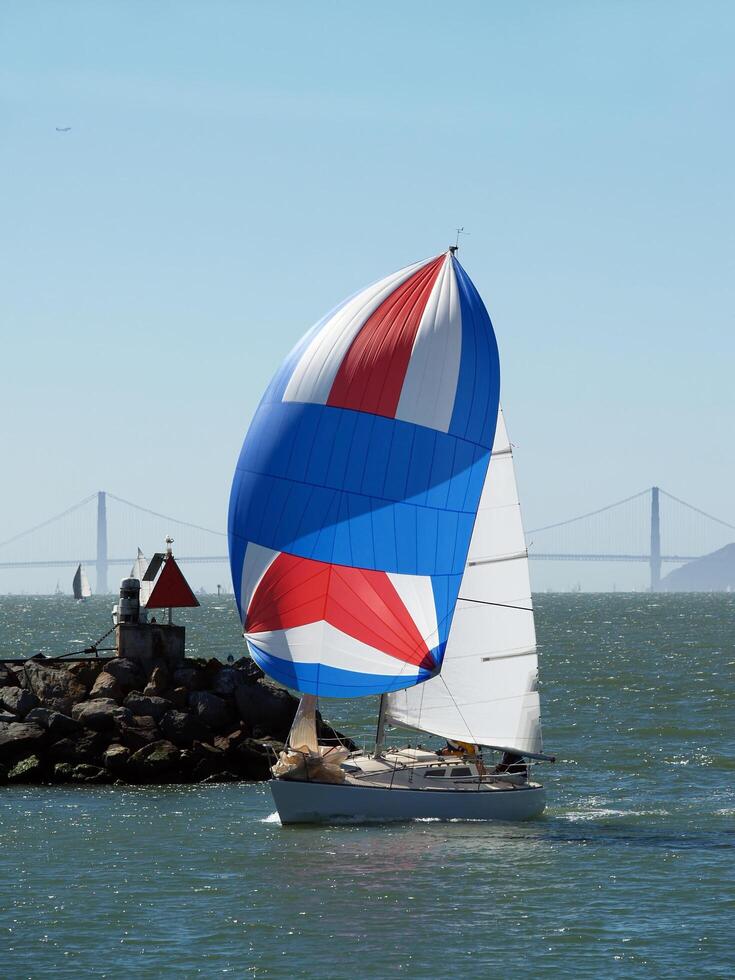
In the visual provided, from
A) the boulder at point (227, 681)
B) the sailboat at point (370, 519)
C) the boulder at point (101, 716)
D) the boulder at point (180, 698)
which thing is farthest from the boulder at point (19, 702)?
the sailboat at point (370, 519)

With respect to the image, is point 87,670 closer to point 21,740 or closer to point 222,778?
point 21,740

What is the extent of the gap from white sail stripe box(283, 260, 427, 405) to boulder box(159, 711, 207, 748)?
981 centimetres

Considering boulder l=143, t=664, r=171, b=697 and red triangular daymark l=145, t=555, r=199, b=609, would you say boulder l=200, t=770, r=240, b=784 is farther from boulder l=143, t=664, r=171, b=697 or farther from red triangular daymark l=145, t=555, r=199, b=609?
red triangular daymark l=145, t=555, r=199, b=609

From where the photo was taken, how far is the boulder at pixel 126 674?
38469mm

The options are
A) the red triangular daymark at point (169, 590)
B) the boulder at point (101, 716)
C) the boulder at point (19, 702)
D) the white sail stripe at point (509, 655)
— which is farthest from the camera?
the red triangular daymark at point (169, 590)

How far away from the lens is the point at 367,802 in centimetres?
2988

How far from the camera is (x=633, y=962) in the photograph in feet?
69.9

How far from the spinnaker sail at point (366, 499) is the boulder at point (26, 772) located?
319 inches

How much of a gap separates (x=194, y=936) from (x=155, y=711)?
15.1m

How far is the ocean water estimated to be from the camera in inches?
842

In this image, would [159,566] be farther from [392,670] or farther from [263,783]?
[392,670]

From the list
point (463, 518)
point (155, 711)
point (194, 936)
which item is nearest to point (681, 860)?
point (463, 518)

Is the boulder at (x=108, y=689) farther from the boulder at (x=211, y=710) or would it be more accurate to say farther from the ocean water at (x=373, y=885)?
the ocean water at (x=373, y=885)

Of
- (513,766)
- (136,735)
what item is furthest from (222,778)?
(513,766)
